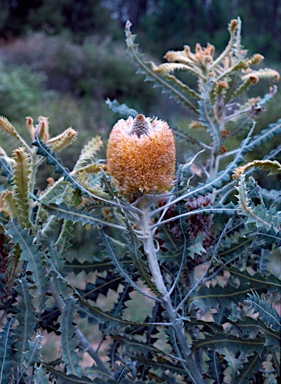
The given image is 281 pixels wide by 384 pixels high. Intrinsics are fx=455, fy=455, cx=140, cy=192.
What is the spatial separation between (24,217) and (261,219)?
49 cm

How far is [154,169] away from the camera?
88cm

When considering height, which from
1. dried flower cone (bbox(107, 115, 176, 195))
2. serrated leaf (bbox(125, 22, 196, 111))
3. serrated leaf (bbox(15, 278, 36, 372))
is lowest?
serrated leaf (bbox(15, 278, 36, 372))

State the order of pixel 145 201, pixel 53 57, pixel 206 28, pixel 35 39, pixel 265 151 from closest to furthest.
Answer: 1. pixel 145 201
2. pixel 265 151
3. pixel 53 57
4. pixel 35 39
5. pixel 206 28

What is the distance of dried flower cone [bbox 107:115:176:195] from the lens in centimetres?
87

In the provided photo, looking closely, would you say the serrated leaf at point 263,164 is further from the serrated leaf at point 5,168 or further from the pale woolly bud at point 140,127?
the serrated leaf at point 5,168

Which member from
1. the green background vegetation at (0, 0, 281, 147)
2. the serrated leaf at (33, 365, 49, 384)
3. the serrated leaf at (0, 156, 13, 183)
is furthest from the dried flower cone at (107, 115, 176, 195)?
the green background vegetation at (0, 0, 281, 147)

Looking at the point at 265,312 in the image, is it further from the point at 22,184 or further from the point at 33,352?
the point at 22,184

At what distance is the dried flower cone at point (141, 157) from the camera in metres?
0.87

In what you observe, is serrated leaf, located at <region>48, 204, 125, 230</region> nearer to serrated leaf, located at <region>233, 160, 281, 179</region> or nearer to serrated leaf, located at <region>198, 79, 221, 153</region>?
serrated leaf, located at <region>233, 160, 281, 179</region>

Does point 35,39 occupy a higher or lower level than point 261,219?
higher

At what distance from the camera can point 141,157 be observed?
0.86m

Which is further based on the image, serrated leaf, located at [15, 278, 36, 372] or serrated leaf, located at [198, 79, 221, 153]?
serrated leaf, located at [198, 79, 221, 153]

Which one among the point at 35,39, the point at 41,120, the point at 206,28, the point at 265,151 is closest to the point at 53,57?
the point at 35,39

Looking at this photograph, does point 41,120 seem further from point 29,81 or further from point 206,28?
point 206,28
